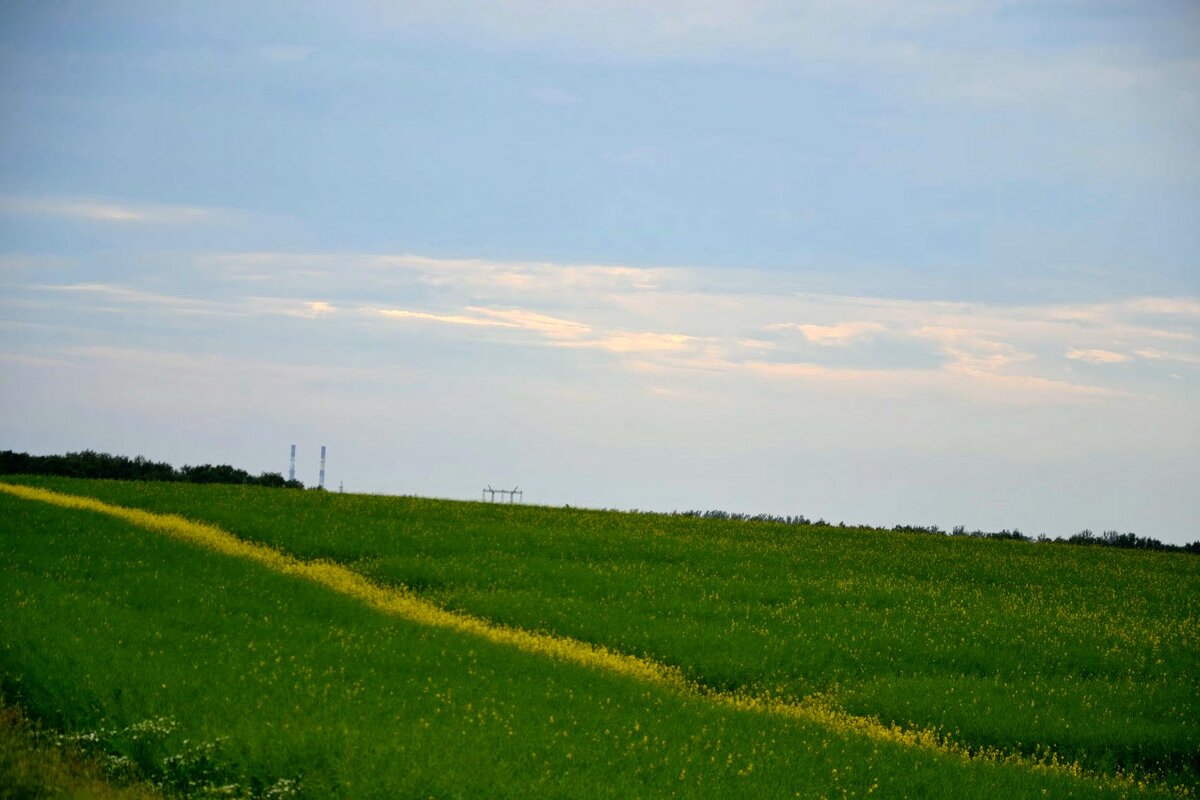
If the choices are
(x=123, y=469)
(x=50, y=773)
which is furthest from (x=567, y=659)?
(x=123, y=469)

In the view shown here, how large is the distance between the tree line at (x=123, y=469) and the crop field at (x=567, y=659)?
18.1 meters

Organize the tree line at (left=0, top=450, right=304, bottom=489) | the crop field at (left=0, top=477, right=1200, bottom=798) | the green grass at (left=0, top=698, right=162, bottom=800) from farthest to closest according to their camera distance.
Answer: the tree line at (left=0, top=450, right=304, bottom=489) → the crop field at (left=0, top=477, right=1200, bottom=798) → the green grass at (left=0, top=698, right=162, bottom=800)

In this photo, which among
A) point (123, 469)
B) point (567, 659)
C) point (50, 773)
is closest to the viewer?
point (50, 773)

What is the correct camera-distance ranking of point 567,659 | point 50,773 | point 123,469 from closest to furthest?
point 50,773 → point 567,659 → point 123,469

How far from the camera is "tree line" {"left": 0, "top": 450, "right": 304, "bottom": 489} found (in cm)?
6644

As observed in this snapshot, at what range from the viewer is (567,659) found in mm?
25406

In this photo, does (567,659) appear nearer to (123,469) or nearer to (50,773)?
(50,773)

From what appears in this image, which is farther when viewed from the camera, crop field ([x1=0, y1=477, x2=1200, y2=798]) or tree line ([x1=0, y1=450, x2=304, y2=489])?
tree line ([x1=0, y1=450, x2=304, y2=489])

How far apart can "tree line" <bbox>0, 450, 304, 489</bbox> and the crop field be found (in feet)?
59.5

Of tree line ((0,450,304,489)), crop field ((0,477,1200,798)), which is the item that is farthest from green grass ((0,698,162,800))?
tree line ((0,450,304,489))

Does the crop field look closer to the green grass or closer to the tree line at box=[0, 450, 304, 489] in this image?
the green grass

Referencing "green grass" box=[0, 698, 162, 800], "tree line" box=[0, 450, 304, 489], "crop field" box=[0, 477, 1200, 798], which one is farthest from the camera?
"tree line" box=[0, 450, 304, 489]

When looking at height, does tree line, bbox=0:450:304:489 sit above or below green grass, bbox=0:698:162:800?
above

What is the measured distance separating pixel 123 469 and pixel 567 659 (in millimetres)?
52148
